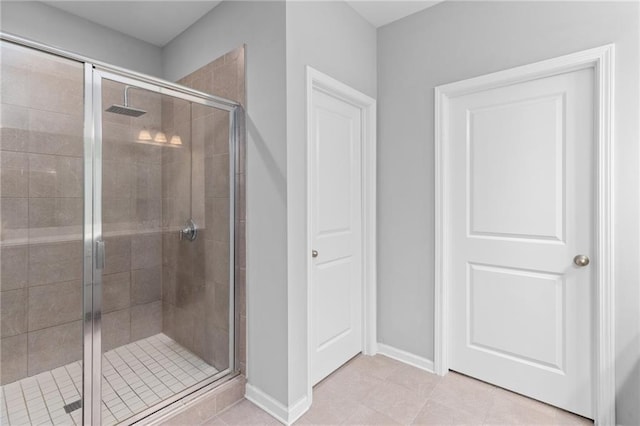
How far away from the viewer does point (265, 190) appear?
74.7 inches

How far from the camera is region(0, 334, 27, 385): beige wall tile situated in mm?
1607

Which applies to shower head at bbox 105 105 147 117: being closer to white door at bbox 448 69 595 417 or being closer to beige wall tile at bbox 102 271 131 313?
beige wall tile at bbox 102 271 131 313

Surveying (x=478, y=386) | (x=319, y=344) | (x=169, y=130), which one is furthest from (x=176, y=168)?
(x=478, y=386)

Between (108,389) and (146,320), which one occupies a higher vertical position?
(146,320)

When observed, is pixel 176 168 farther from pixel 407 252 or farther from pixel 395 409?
→ pixel 395 409

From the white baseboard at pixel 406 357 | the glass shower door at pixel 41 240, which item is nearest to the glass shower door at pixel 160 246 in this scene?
the glass shower door at pixel 41 240

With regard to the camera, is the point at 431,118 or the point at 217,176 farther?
the point at 431,118

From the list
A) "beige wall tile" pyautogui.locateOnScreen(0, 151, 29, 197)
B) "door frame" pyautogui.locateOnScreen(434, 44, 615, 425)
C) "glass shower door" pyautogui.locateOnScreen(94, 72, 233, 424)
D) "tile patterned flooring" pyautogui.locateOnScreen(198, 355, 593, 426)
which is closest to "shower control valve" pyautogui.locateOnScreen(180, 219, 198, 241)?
"glass shower door" pyautogui.locateOnScreen(94, 72, 233, 424)

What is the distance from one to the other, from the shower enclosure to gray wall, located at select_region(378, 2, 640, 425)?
4.09ft

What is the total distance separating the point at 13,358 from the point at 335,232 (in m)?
1.89

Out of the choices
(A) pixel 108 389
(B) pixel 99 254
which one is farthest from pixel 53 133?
(A) pixel 108 389

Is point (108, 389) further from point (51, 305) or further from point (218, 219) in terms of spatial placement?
point (218, 219)

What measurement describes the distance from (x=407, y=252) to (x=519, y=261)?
0.71 meters

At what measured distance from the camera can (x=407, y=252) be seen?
2.38 metres
